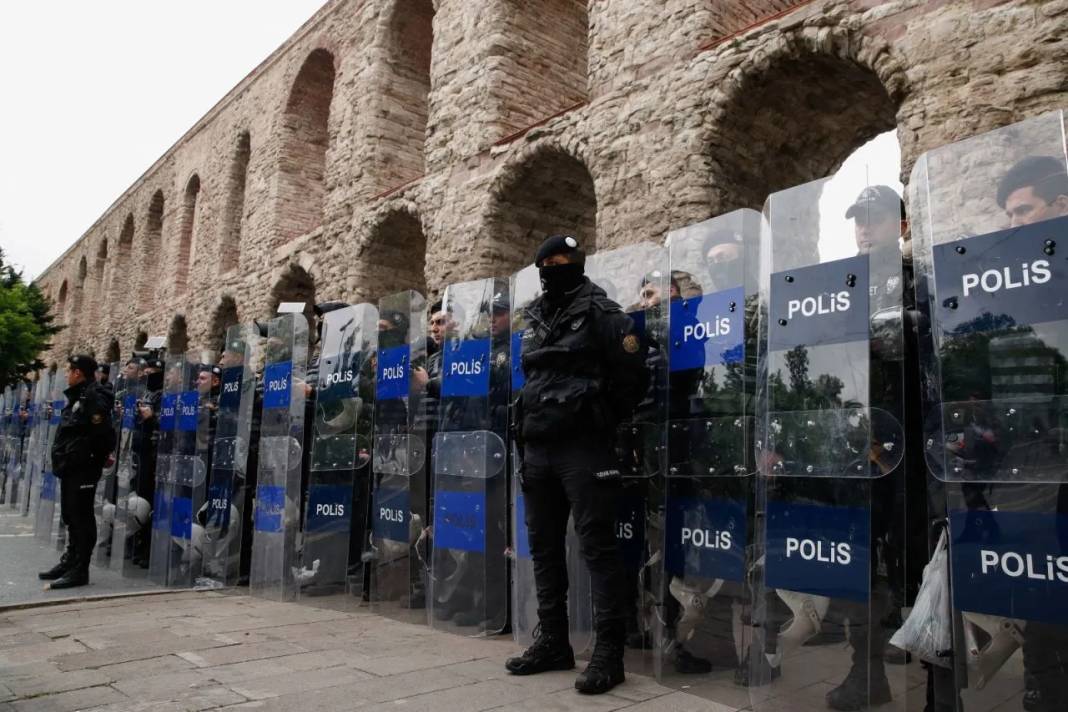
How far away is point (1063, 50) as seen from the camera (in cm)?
442

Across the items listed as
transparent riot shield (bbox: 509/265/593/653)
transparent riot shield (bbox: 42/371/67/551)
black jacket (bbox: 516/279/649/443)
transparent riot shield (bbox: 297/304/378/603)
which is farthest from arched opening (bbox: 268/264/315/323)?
black jacket (bbox: 516/279/649/443)

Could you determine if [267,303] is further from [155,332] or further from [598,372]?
[598,372]

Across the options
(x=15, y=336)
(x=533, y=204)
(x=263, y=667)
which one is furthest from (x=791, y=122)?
(x=15, y=336)

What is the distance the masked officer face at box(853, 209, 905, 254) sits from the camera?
2598mm

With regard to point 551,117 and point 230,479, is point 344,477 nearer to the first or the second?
point 230,479

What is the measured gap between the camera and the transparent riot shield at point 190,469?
5.66m

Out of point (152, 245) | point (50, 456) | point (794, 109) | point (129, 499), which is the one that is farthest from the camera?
point (152, 245)

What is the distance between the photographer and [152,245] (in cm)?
2105

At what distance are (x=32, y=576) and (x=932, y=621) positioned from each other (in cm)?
648

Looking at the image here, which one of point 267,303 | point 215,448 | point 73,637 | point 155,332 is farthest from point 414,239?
point 155,332

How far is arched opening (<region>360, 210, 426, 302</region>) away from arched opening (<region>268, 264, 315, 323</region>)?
2269 millimetres

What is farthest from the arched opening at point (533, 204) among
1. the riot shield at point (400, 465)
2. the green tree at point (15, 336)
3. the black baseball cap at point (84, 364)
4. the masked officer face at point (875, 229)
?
the green tree at point (15, 336)

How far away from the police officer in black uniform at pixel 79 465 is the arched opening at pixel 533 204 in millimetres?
4216

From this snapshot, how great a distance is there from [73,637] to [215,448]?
2.00 meters
